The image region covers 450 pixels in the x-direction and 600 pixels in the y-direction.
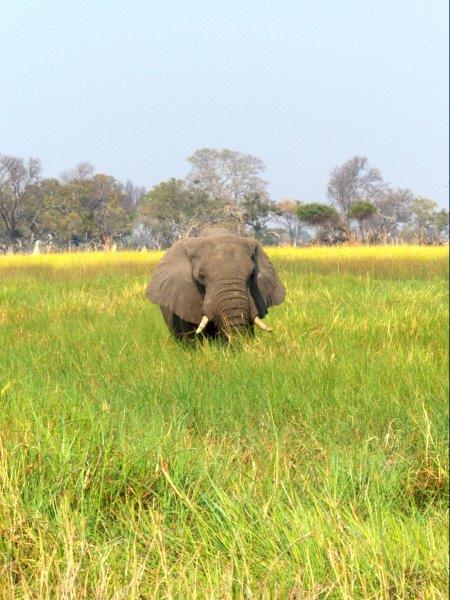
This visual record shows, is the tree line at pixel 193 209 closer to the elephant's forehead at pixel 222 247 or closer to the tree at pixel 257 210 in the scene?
the tree at pixel 257 210

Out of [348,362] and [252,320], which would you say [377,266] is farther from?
[348,362]

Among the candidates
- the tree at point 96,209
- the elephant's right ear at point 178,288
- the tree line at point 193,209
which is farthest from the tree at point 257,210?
the elephant's right ear at point 178,288

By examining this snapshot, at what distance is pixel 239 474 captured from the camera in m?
2.85

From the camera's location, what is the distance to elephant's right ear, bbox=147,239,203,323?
21.7 ft

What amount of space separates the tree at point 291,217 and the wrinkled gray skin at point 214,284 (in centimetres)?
2800

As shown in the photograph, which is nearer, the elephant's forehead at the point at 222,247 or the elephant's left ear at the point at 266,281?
the elephant's forehead at the point at 222,247

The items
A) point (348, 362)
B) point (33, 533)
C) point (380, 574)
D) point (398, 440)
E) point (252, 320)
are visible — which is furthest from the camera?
point (252, 320)

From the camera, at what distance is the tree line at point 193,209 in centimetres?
3441

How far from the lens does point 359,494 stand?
250 cm

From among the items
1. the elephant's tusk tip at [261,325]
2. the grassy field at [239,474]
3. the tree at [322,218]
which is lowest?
the grassy field at [239,474]

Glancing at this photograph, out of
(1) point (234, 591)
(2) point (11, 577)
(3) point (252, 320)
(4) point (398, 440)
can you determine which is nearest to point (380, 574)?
(1) point (234, 591)

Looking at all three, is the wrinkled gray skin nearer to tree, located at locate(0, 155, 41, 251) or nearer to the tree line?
the tree line

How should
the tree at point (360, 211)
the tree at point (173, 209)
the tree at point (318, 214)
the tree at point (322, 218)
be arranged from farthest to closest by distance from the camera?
the tree at point (173, 209)
the tree at point (318, 214)
the tree at point (322, 218)
the tree at point (360, 211)

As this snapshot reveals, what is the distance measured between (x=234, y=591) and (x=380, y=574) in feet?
1.33
